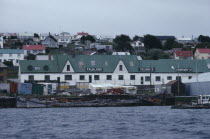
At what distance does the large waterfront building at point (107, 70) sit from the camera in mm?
99500

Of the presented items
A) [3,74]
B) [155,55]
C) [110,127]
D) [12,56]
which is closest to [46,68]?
[3,74]

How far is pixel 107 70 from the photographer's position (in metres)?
102

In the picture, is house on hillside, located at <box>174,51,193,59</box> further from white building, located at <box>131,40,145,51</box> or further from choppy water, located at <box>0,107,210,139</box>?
choppy water, located at <box>0,107,210,139</box>

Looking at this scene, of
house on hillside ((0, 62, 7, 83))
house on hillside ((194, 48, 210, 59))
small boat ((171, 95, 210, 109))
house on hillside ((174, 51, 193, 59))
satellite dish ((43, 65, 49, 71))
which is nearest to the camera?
small boat ((171, 95, 210, 109))

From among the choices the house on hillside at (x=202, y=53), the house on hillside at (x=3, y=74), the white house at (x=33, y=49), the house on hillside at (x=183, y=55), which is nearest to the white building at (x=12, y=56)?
the white house at (x=33, y=49)

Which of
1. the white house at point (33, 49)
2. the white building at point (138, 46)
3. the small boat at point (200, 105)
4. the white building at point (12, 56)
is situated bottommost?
the small boat at point (200, 105)

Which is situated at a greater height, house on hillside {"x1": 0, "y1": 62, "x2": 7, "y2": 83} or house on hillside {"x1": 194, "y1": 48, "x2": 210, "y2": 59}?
house on hillside {"x1": 194, "y1": 48, "x2": 210, "y2": 59}

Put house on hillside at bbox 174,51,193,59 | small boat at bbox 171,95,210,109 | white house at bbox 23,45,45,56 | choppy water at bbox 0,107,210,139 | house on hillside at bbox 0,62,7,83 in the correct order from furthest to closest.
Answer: white house at bbox 23,45,45,56 < house on hillside at bbox 174,51,193,59 < house on hillside at bbox 0,62,7,83 < small boat at bbox 171,95,210,109 < choppy water at bbox 0,107,210,139

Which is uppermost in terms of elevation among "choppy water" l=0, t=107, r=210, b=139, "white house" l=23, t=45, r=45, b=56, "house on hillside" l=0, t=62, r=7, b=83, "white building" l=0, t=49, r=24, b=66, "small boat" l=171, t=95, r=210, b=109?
"white house" l=23, t=45, r=45, b=56

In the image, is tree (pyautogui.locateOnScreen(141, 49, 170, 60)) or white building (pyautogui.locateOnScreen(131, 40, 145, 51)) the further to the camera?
white building (pyautogui.locateOnScreen(131, 40, 145, 51))

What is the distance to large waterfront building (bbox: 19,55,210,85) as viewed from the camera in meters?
99.5

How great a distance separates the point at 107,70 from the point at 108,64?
5.41ft

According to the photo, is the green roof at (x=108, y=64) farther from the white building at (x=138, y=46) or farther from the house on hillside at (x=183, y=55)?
the white building at (x=138, y=46)

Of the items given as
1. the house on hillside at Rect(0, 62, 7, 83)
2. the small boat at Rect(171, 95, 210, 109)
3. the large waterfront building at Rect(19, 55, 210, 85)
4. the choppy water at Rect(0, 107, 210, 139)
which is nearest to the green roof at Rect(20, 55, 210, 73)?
the large waterfront building at Rect(19, 55, 210, 85)
